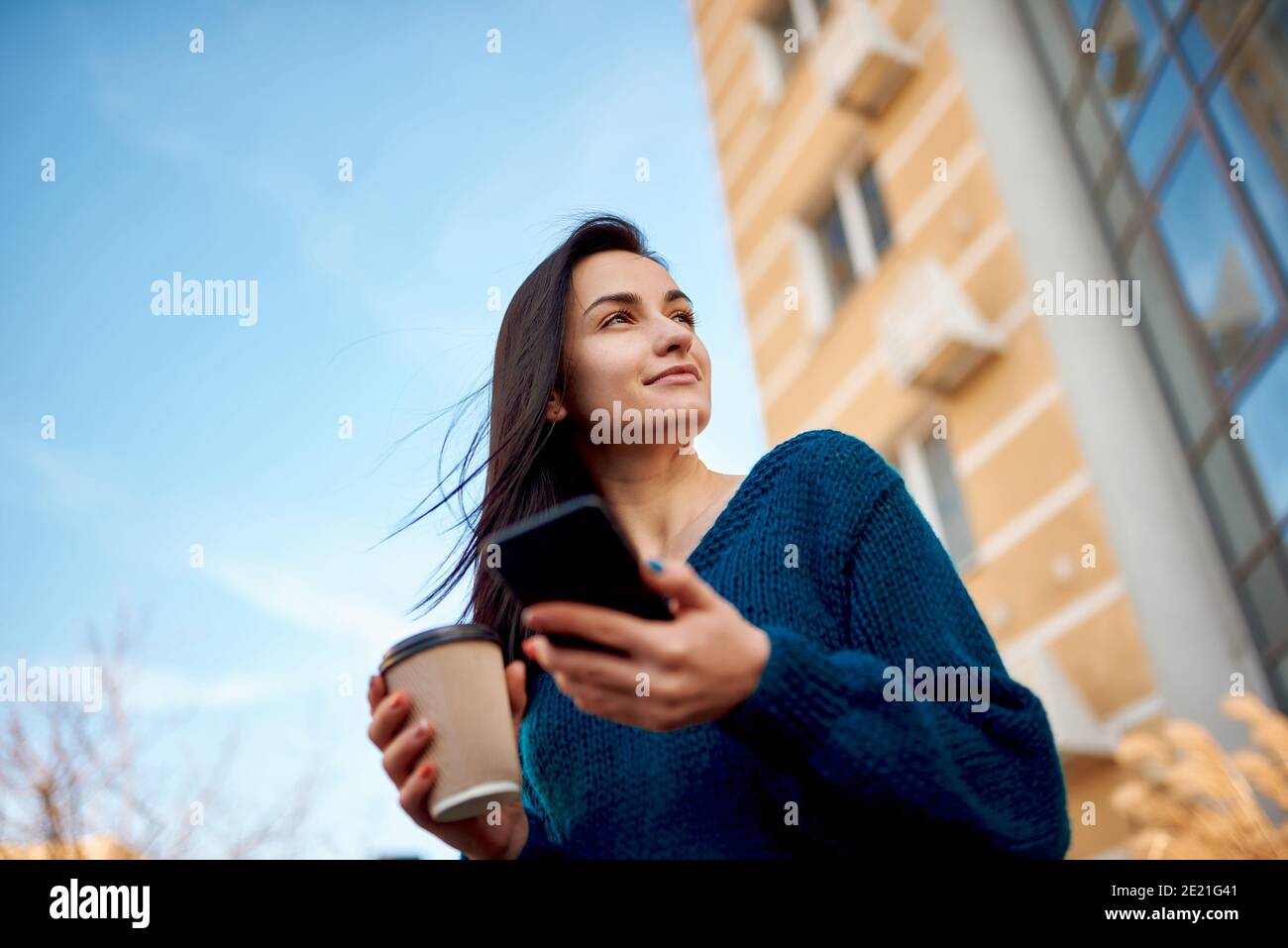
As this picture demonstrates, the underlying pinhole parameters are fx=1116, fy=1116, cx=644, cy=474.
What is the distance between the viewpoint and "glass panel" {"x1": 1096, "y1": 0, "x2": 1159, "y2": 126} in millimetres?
6781

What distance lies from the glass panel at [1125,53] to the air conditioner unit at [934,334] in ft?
4.96

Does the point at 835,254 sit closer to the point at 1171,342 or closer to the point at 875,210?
the point at 875,210

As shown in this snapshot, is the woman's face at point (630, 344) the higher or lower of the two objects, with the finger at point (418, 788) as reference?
higher

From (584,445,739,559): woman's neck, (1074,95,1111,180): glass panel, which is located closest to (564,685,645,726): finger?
(584,445,739,559): woman's neck

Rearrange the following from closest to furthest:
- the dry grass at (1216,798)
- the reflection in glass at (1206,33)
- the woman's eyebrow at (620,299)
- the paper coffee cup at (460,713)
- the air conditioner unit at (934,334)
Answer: the paper coffee cup at (460,713) < the woman's eyebrow at (620,299) < the dry grass at (1216,798) < the reflection in glass at (1206,33) < the air conditioner unit at (934,334)

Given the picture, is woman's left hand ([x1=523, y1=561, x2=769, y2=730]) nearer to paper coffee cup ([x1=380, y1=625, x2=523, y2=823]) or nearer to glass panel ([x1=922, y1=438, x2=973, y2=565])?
paper coffee cup ([x1=380, y1=625, x2=523, y2=823])

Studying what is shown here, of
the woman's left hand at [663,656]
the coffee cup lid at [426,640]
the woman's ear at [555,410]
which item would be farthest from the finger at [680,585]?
the woman's ear at [555,410]

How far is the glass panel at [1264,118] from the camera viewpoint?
5367mm

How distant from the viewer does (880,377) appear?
28.5ft

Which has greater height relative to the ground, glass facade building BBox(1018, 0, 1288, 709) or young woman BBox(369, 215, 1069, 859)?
glass facade building BBox(1018, 0, 1288, 709)

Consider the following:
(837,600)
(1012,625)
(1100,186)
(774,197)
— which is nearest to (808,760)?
(837,600)

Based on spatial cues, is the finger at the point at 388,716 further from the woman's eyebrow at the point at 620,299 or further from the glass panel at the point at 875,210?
the glass panel at the point at 875,210

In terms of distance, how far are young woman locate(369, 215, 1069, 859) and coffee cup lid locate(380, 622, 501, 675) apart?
48 millimetres

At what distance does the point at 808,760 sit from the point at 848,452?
1.78ft
